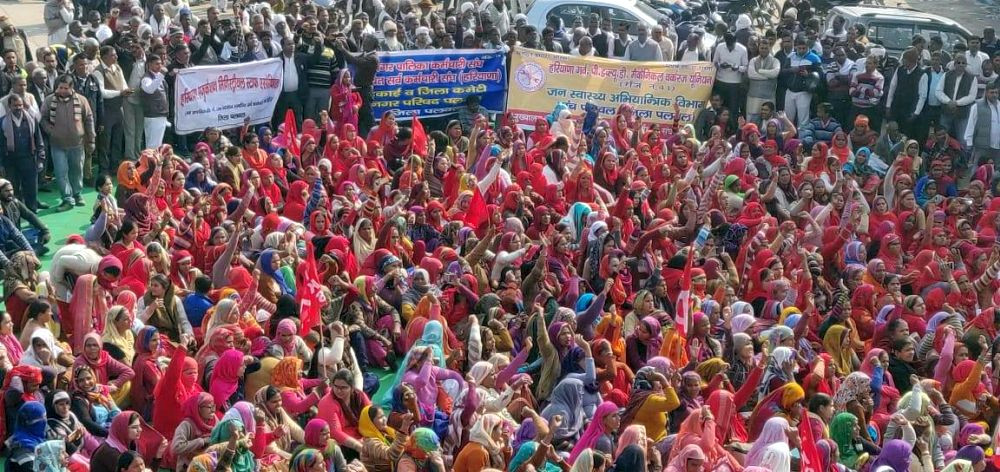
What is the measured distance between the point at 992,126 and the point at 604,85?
162 inches

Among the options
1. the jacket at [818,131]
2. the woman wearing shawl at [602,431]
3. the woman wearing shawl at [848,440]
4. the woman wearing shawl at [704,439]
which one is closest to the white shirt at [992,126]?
the jacket at [818,131]

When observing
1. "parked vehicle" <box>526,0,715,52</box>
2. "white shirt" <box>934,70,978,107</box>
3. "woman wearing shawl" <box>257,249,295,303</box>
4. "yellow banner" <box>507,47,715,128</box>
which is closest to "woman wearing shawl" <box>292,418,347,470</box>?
"woman wearing shawl" <box>257,249,295,303</box>

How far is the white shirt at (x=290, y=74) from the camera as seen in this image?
1642 cm

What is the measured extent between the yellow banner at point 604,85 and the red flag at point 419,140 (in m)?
1.78

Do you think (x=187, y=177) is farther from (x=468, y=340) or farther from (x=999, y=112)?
(x=999, y=112)

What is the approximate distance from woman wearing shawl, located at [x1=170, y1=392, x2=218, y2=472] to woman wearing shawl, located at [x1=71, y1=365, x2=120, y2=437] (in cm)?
41

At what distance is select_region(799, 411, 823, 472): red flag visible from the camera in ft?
32.3

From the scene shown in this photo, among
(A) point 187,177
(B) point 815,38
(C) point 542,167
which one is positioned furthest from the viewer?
(B) point 815,38

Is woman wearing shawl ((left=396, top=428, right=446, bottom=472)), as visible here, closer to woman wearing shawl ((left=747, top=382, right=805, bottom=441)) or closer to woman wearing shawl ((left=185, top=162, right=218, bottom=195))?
→ woman wearing shawl ((left=747, top=382, right=805, bottom=441))

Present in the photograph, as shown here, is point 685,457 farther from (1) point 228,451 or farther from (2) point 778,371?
(1) point 228,451

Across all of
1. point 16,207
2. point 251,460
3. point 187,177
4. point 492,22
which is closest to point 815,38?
point 492,22

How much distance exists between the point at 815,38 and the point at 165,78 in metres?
7.31

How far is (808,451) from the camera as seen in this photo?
32.6 feet

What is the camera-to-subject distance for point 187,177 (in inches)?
534
